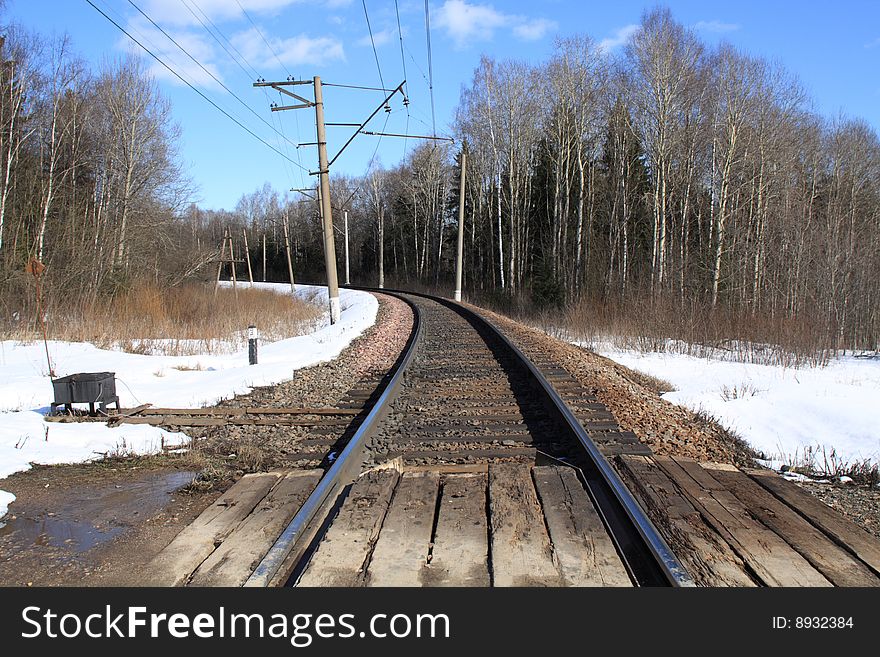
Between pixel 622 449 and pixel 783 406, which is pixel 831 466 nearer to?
pixel 622 449

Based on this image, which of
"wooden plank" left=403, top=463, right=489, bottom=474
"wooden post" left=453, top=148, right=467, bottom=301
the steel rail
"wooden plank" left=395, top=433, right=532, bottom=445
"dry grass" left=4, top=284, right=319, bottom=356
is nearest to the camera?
the steel rail

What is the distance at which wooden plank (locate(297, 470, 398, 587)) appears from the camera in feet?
9.17

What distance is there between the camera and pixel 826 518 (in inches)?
143

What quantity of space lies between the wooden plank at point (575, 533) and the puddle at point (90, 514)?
8.15ft

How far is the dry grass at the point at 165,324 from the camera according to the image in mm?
15180

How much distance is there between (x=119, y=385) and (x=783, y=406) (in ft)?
27.8

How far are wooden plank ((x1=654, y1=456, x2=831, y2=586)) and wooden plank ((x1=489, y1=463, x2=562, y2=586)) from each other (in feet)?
3.21

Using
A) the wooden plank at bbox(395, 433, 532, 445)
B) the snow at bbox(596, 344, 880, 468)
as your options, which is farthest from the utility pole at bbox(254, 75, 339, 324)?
the wooden plank at bbox(395, 433, 532, 445)

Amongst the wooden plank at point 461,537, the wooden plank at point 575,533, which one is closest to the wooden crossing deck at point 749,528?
the wooden plank at point 575,533

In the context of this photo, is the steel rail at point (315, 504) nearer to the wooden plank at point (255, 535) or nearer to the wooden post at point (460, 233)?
the wooden plank at point (255, 535)

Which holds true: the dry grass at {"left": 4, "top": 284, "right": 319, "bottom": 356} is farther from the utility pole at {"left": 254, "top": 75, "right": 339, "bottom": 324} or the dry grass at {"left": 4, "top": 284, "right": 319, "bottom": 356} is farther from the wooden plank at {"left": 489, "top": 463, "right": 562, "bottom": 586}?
the wooden plank at {"left": 489, "top": 463, "right": 562, "bottom": 586}
